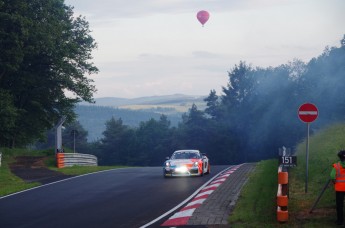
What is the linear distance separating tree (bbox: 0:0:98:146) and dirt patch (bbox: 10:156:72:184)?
4607 millimetres

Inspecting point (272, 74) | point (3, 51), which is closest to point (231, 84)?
point (272, 74)

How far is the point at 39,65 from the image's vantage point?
145 feet

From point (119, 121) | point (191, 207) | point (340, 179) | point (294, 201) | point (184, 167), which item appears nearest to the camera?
point (340, 179)

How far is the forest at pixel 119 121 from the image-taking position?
133 feet

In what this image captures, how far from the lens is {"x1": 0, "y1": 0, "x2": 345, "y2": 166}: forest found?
40562 millimetres

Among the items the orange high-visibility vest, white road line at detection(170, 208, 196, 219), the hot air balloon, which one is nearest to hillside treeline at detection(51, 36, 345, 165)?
the hot air balloon

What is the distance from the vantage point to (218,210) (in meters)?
14.8

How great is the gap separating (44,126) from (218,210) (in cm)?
3471

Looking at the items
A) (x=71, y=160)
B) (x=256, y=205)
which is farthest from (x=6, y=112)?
(x=256, y=205)

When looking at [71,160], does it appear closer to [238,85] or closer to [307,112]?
[307,112]

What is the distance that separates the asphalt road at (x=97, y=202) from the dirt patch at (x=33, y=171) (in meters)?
1.92

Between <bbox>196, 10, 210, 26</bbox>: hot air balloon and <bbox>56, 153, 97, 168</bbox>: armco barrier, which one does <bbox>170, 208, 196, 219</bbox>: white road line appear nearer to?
<bbox>56, 153, 97, 168</bbox>: armco barrier

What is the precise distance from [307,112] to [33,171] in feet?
60.6

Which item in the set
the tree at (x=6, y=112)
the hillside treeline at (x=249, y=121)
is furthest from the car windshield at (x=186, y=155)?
the hillside treeline at (x=249, y=121)
